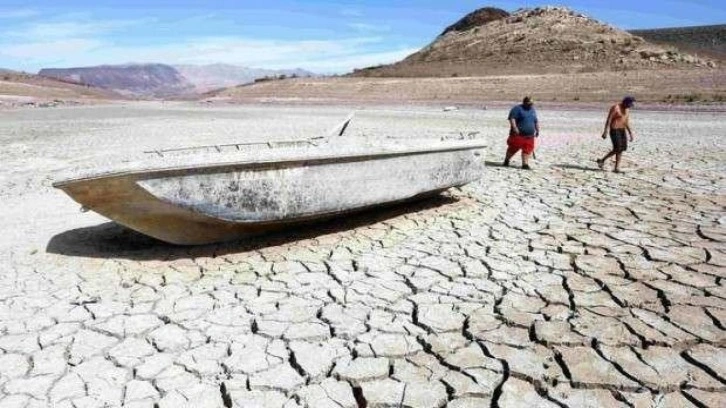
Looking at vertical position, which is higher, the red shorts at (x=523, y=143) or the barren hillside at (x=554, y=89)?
the barren hillside at (x=554, y=89)

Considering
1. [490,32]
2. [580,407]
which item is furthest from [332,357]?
[490,32]

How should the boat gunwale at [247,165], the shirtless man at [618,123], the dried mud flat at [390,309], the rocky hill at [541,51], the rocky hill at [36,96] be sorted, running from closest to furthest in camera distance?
the dried mud flat at [390,309] → the boat gunwale at [247,165] → the shirtless man at [618,123] → the rocky hill at [541,51] → the rocky hill at [36,96]

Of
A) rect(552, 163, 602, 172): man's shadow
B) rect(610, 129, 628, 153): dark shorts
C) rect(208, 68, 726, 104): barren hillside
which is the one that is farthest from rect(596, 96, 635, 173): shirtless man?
rect(208, 68, 726, 104): barren hillside

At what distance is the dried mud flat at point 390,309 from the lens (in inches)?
102

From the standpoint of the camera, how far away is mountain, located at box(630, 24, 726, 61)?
5473 centimetres

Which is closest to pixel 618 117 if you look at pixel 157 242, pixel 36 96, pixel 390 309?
pixel 390 309

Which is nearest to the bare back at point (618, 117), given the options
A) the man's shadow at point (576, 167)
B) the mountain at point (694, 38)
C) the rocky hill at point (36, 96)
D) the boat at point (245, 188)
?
the man's shadow at point (576, 167)

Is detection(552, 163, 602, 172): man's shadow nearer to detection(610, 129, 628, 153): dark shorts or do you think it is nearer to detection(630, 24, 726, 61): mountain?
detection(610, 129, 628, 153): dark shorts

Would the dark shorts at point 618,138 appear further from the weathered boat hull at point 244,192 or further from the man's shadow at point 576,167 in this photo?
the weathered boat hull at point 244,192

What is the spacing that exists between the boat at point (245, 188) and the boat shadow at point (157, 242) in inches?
4.5

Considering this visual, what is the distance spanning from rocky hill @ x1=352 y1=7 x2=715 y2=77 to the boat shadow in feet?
101

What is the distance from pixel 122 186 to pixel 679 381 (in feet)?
12.4

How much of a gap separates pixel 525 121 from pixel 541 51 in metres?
36.9

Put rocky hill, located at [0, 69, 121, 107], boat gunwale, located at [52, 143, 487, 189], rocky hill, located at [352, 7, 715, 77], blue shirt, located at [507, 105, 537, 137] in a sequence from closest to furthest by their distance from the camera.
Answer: boat gunwale, located at [52, 143, 487, 189], blue shirt, located at [507, 105, 537, 137], rocky hill, located at [352, 7, 715, 77], rocky hill, located at [0, 69, 121, 107]
